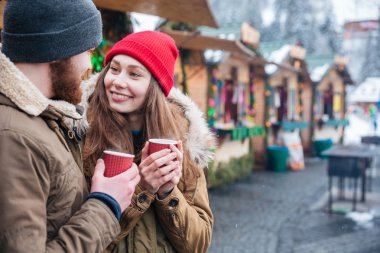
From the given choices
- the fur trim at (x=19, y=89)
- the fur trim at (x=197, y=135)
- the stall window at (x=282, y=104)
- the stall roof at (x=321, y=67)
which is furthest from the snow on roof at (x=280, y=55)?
the fur trim at (x=19, y=89)

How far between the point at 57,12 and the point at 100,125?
2.43 ft

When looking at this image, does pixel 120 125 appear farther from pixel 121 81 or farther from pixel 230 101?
pixel 230 101

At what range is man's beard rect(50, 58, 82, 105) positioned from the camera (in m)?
1.42

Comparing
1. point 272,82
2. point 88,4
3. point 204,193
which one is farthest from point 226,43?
point 272,82

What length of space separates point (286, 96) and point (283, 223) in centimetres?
924

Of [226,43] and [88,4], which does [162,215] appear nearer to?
[88,4]

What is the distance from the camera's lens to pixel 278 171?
14.0 metres

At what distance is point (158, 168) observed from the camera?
177 cm

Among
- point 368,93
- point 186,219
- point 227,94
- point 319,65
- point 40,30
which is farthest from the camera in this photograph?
point 319,65

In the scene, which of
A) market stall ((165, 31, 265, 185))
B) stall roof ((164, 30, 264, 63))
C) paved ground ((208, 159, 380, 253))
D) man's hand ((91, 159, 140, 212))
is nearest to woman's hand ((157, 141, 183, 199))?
man's hand ((91, 159, 140, 212))

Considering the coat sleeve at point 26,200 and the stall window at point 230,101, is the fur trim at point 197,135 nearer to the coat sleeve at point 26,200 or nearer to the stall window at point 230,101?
the coat sleeve at point 26,200

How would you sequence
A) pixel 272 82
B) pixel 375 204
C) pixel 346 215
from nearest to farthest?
pixel 346 215
pixel 375 204
pixel 272 82

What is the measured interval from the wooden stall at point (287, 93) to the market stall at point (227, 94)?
2.70ft

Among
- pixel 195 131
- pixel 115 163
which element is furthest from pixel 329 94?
pixel 115 163
